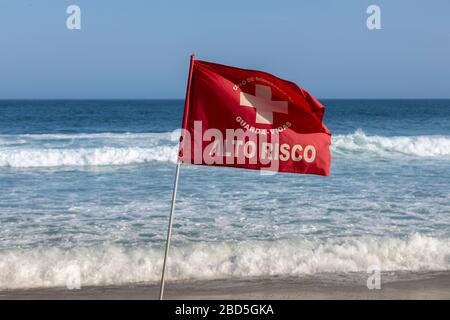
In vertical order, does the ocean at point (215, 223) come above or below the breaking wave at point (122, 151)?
below

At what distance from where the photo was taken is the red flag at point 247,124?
5.12m

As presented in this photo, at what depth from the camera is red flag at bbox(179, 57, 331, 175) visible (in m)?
5.12

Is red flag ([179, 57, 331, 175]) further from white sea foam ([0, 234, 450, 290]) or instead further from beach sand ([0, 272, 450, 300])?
white sea foam ([0, 234, 450, 290])

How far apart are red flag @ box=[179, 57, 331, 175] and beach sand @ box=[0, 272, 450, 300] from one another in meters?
1.86

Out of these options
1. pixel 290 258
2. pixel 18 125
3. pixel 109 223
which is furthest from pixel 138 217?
pixel 18 125

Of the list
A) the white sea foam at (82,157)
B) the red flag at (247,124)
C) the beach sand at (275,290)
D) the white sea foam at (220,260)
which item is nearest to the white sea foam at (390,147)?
the white sea foam at (82,157)

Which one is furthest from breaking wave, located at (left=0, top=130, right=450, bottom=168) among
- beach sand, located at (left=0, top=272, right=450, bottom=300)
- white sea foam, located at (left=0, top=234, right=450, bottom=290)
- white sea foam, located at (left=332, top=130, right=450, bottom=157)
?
beach sand, located at (left=0, top=272, right=450, bottom=300)

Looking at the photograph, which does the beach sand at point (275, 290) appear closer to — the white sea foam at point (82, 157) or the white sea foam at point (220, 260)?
the white sea foam at point (220, 260)

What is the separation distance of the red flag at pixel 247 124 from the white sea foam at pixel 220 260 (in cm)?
247

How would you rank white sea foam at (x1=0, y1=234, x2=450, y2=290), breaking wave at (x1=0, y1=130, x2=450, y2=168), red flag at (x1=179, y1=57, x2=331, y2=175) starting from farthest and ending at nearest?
breaking wave at (x1=0, y1=130, x2=450, y2=168) < white sea foam at (x1=0, y1=234, x2=450, y2=290) < red flag at (x1=179, y1=57, x2=331, y2=175)

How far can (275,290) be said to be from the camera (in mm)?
6586

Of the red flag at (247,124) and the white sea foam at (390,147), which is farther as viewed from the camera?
the white sea foam at (390,147)

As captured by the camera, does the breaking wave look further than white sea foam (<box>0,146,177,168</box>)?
Yes

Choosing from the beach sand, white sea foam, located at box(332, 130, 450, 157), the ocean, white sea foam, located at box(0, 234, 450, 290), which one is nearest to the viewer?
the beach sand
